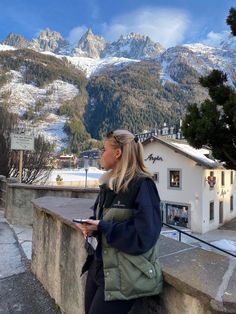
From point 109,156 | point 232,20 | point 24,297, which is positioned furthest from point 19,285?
point 232,20

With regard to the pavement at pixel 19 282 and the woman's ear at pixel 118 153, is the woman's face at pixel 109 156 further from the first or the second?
the pavement at pixel 19 282

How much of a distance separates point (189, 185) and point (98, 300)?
2130cm

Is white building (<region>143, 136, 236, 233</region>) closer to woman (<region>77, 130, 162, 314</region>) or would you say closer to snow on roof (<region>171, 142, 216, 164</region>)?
snow on roof (<region>171, 142, 216, 164</region>)

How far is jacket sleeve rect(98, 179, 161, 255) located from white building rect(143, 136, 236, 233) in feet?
64.6

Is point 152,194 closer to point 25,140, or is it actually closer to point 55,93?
point 25,140

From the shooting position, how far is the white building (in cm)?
2181

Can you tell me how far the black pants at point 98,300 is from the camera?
1566 millimetres

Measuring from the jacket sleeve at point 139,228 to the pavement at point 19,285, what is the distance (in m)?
1.66

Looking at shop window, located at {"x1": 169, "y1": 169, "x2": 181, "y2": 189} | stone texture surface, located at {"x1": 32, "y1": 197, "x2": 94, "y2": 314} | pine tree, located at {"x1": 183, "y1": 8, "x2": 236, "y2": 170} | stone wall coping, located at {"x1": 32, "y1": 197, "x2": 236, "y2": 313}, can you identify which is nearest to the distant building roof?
shop window, located at {"x1": 169, "y1": 169, "x2": 181, "y2": 189}

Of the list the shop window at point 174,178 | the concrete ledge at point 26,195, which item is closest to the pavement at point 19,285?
the concrete ledge at point 26,195

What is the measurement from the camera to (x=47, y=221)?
3268 millimetres

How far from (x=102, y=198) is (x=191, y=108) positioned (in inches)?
350

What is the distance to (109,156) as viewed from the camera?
176 cm

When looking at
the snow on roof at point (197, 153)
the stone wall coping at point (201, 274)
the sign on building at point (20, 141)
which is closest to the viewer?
the stone wall coping at point (201, 274)
